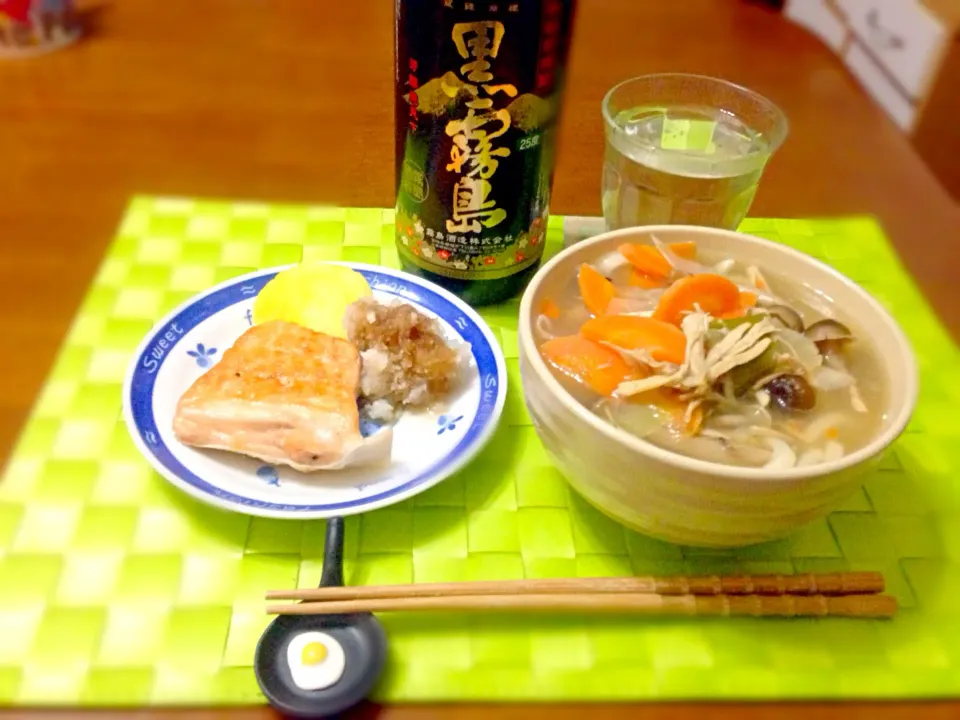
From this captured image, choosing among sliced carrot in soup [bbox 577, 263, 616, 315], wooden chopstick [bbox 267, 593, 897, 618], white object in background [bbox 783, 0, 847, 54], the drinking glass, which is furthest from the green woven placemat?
white object in background [bbox 783, 0, 847, 54]

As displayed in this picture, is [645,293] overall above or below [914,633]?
above

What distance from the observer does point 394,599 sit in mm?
507

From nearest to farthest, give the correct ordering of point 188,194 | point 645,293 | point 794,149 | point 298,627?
point 298,627 < point 645,293 < point 188,194 < point 794,149

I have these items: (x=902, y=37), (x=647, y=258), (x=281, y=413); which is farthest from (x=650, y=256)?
(x=902, y=37)

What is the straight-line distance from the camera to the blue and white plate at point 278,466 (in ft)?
1.85

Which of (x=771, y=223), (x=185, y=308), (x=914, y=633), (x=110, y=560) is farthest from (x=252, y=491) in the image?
(x=771, y=223)

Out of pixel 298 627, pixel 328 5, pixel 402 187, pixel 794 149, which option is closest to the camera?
pixel 298 627

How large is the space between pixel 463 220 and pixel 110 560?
406 mm

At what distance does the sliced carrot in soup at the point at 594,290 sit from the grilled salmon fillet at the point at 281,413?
187 millimetres

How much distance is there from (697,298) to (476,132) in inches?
9.4

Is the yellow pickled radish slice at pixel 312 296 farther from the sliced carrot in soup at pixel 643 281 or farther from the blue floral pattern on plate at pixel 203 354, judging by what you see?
the sliced carrot in soup at pixel 643 281

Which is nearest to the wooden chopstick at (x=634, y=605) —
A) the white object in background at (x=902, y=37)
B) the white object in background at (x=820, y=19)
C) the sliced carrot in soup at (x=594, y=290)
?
the sliced carrot in soup at (x=594, y=290)

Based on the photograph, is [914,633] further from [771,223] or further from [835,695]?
[771,223]

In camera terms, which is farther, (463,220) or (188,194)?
(188,194)
